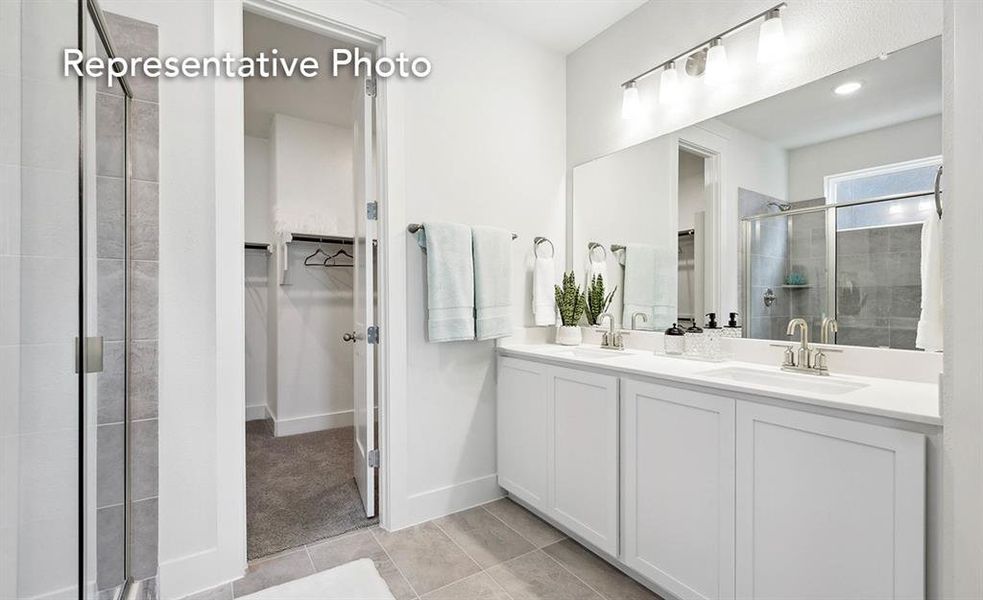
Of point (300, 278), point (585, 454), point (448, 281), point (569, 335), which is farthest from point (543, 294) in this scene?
point (300, 278)

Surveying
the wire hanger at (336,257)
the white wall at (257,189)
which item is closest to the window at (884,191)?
the wire hanger at (336,257)

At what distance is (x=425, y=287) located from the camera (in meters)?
2.30

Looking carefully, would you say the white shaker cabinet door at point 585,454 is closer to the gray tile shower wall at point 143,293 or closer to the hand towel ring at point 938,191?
the hand towel ring at point 938,191

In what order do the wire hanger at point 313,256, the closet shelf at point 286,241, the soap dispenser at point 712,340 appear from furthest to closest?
the wire hanger at point 313,256 < the closet shelf at point 286,241 < the soap dispenser at point 712,340

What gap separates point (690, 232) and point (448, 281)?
3.84ft

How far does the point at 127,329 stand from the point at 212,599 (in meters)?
1.03

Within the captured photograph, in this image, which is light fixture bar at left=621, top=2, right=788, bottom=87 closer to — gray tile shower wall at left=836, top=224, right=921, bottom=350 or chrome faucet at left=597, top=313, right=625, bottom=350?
gray tile shower wall at left=836, top=224, right=921, bottom=350

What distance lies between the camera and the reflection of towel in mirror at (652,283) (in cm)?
225

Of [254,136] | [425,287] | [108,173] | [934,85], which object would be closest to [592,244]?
[425,287]

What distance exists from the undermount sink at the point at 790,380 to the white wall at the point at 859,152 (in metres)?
0.70

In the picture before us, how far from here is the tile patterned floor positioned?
5.66 feet

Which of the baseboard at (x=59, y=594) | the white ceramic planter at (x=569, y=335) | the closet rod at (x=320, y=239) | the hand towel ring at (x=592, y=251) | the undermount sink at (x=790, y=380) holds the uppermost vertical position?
the closet rod at (x=320, y=239)

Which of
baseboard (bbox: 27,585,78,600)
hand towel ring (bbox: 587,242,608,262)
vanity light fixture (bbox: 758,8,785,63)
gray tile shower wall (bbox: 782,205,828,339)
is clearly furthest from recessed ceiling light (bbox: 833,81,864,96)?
baseboard (bbox: 27,585,78,600)

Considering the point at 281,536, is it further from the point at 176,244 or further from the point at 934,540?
the point at 934,540
